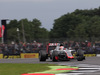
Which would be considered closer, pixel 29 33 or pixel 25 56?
pixel 25 56

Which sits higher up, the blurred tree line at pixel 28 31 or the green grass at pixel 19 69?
the blurred tree line at pixel 28 31

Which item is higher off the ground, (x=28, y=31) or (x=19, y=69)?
(x=28, y=31)

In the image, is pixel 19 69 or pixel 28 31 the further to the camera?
pixel 28 31

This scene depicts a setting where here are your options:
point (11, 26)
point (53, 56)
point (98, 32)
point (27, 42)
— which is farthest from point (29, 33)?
point (53, 56)

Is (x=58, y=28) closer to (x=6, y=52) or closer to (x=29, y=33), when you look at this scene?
(x=29, y=33)

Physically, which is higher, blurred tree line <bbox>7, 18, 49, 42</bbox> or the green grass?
blurred tree line <bbox>7, 18, 49, 42</bbox>

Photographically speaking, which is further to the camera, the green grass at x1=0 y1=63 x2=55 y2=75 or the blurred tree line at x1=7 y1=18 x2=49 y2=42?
the blurred tree line at x1=7 y1=18 x2=49 y2=42

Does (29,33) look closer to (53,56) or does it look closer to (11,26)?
(11,26)

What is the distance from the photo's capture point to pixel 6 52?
27.9 metres

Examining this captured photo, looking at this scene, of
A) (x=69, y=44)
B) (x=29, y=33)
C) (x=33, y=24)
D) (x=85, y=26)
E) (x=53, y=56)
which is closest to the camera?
(x=53, y=56)

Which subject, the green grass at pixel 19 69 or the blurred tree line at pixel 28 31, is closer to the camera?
the green grass at pixel 19 69

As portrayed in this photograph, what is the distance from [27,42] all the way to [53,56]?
11185mm

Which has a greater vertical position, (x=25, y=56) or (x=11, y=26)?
(x=11, y=26)

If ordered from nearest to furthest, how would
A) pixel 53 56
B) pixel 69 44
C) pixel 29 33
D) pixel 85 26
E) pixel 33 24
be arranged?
pixel 53 56
pixel 69 44
pixel 85 26
pixel 29 33
pixel 33 24
